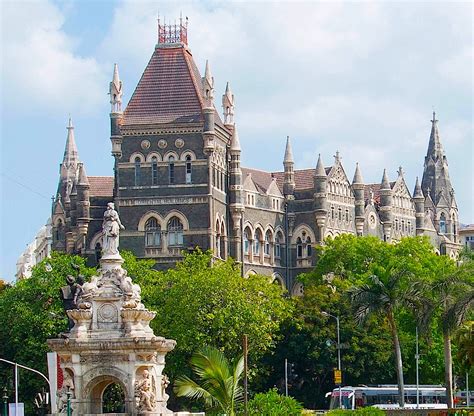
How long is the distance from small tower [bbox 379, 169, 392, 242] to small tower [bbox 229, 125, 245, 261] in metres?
21.0

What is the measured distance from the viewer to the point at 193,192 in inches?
4166

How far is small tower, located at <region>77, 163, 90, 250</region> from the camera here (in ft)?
361

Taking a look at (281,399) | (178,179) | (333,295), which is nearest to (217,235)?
(178,179)

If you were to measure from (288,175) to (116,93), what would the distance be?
20.3 m

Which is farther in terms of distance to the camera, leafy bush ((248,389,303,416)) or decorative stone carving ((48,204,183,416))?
leafy bush ((248,389,303,416))

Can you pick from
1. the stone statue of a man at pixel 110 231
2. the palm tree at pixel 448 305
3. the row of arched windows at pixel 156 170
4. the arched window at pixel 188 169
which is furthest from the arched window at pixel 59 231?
the stone statue of a man at pixel 110 231

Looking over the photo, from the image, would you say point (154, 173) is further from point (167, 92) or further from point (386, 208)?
point (386, 208)

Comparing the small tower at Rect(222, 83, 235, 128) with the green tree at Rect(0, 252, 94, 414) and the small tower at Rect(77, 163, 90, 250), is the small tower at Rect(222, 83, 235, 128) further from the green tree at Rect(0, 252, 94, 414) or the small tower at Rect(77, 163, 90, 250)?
the green tree at Rect(0, 252, 94, 414)

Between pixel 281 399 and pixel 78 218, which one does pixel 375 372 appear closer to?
pixel 78 218

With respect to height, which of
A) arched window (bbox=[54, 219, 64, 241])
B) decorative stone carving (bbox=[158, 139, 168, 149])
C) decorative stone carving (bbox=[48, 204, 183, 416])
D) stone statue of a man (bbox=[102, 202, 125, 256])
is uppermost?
decorative stone carving (bbox=[158, 139, 168, 149])

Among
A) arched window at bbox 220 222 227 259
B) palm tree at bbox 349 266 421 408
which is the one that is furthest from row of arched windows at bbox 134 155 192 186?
palm tree at bbox 349 266 421 408

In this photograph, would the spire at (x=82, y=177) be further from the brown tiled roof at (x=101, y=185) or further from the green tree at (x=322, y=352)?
the green tree at (x=322, y=352)

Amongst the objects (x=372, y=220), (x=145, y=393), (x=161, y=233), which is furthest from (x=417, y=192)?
(x=145, y=393)

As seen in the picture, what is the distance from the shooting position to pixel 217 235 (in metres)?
108
